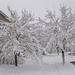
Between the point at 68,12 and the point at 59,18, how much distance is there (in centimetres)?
133

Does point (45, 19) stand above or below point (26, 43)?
above

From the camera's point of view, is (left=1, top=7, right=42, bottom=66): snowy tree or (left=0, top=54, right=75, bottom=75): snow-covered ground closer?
(left=0, top=54, right=75, bottom=75): snow-covered ground

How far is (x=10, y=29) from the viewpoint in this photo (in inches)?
343

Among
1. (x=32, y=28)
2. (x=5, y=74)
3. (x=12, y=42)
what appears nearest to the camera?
(x=5, y=74)

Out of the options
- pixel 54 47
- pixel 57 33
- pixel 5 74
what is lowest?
pixel 5 74

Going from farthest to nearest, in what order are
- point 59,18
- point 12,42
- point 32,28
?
point 59,18, point 32,28, point 12,42

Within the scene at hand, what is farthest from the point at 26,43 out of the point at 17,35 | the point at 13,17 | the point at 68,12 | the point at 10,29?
the point at 68,12

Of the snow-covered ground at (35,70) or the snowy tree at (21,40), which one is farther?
the snowy tree at (21,40)

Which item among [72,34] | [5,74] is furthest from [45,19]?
[5,74]

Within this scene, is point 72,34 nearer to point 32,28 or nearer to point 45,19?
point 45,19

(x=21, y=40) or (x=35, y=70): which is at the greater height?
(x=21, y=40)

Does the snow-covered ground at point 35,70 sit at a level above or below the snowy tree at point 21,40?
below

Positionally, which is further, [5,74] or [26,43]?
[26,43]

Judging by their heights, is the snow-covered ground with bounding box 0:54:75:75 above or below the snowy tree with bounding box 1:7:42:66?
below
